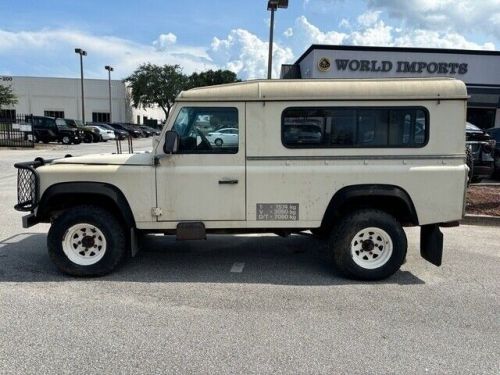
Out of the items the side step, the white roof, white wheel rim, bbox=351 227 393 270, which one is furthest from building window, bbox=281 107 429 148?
the side step

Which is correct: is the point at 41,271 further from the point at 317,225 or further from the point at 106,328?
the point at 317,225

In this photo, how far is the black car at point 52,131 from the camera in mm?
30641

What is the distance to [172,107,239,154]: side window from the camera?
198 inches

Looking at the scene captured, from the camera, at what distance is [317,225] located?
17.0ft

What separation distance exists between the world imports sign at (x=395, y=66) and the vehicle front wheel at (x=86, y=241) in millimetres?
23620

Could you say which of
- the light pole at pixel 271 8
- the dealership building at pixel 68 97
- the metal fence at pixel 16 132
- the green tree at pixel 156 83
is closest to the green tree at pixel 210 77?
the green tree at pixel 156 83

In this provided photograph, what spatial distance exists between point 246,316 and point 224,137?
6.51ft

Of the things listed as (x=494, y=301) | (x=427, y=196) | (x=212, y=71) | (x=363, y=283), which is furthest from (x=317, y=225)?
(x=212, y=71)

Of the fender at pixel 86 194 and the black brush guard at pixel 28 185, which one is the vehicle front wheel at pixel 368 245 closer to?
the fender at pixel 86 194

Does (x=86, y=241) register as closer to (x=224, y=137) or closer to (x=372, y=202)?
(x=224, y=137)

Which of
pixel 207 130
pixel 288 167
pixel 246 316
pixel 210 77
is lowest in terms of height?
pixel 246 316

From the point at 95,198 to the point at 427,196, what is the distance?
3785mm

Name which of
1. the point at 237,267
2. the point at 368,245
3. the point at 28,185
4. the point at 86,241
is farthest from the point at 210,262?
the point at 28,185

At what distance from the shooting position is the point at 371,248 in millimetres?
5215
